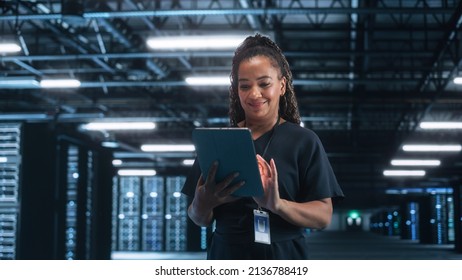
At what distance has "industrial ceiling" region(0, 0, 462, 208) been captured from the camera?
13.0 meters

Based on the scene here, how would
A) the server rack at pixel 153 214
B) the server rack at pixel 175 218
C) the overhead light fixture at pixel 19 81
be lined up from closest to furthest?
the overhead light fixture at pixel 19 81
the server rack at pixel 175 218
the server rack at pixel 153 214

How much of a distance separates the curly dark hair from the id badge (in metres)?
0.28

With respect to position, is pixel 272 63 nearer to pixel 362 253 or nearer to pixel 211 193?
pixel 211 193

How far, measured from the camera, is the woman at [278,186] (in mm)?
1539

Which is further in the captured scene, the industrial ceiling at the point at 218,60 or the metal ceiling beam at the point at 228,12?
the industrial ceiling at the point at 218,60

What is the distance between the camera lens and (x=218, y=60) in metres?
19.5

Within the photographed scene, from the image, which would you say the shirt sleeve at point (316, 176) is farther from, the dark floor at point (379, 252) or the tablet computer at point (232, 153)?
the dark floor at point (379, 252)

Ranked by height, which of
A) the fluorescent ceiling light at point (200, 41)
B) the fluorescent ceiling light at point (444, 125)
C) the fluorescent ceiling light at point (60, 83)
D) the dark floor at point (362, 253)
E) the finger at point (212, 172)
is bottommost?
the dark floor at point (362, 253)

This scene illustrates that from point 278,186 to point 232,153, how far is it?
0.50 feet

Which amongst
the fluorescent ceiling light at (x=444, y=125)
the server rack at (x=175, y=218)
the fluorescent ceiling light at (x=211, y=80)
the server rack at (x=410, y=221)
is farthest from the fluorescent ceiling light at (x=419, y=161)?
the server rack at (x=410, y=221)

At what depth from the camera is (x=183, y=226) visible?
32.3m

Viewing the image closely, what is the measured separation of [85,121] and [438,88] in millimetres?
10615
